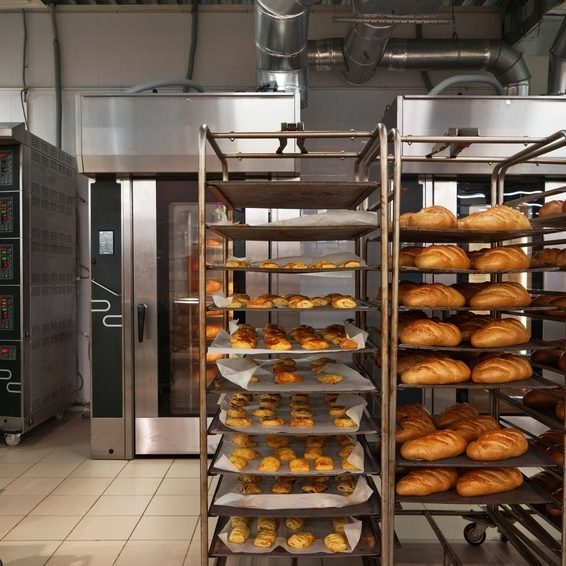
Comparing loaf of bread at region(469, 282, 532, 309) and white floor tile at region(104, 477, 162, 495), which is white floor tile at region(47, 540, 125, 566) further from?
loaf of bread at region(469, 282, 532, 309)

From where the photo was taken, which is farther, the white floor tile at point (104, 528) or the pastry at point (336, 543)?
the white floor tile at point (104, 528)

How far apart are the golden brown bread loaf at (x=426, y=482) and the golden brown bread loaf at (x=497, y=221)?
995 millimetres

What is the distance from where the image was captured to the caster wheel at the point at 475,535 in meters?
2.62

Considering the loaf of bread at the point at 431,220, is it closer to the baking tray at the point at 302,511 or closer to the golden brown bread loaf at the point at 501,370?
the golden brown bread loaf at the point at 501,370

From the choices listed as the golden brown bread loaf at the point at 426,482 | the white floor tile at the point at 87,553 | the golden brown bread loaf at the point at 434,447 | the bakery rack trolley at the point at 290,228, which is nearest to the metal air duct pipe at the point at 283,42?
the bakery rack trolley at the point at 290,228

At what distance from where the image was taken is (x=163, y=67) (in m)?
4.83

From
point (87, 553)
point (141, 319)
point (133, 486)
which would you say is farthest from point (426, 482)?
point (141, 319)

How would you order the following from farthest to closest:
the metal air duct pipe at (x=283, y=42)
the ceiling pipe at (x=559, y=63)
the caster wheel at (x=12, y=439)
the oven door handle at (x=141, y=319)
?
the ceiling pipe at (x=559, y=63) < the caster wheel at (x=12, y=439) < the oven door handle at (x=141, y=319) < the metal air duct pipe at (x=283, y=42)

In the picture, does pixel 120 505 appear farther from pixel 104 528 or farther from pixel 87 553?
pixel 87 553

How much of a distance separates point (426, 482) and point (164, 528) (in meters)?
1.46

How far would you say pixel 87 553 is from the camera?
99.0 inches

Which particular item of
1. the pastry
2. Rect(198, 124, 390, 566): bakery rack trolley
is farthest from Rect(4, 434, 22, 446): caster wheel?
the pastry

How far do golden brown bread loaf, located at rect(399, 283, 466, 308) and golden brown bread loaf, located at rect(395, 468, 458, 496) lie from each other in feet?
2.21

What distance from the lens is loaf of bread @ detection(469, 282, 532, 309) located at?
2.13m
